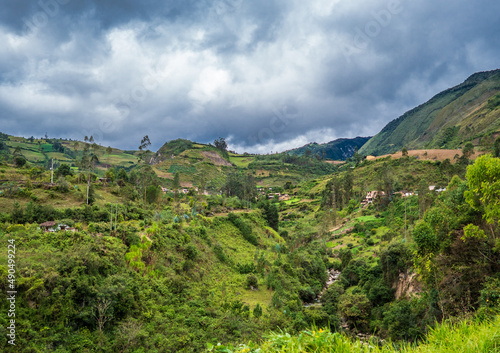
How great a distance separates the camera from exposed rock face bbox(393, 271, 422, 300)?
25.6m

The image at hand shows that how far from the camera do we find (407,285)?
88.8 ft

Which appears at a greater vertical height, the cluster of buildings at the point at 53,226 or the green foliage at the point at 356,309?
the cluster of buildings at the point at 53,226

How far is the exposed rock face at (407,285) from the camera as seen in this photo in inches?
1009

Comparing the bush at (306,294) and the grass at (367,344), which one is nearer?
the grass at (367,344)

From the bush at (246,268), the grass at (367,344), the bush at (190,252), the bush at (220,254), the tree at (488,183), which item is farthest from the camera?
the bush at (220,254)

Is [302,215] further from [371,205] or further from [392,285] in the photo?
[392,285]

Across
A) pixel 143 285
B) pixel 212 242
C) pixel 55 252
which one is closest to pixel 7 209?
pixel 55 252

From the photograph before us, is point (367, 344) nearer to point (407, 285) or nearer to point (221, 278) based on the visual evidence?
point (407, 285)

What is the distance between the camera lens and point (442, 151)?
91.5 m

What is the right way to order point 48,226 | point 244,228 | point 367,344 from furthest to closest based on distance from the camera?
point 244,228 < point 48,226 < point 367,344

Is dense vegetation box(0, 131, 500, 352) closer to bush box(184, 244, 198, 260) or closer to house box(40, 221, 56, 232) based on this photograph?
bush box(184, 244, 198, 260)

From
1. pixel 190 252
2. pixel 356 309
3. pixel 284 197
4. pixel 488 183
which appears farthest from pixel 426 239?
pixel 284 197

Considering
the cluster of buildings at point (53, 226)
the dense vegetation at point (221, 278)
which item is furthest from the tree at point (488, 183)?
the cluster of buildings at point (53, 226)

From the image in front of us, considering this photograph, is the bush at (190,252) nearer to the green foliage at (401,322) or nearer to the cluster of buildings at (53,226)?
the cluster of buildings at (53,226)
